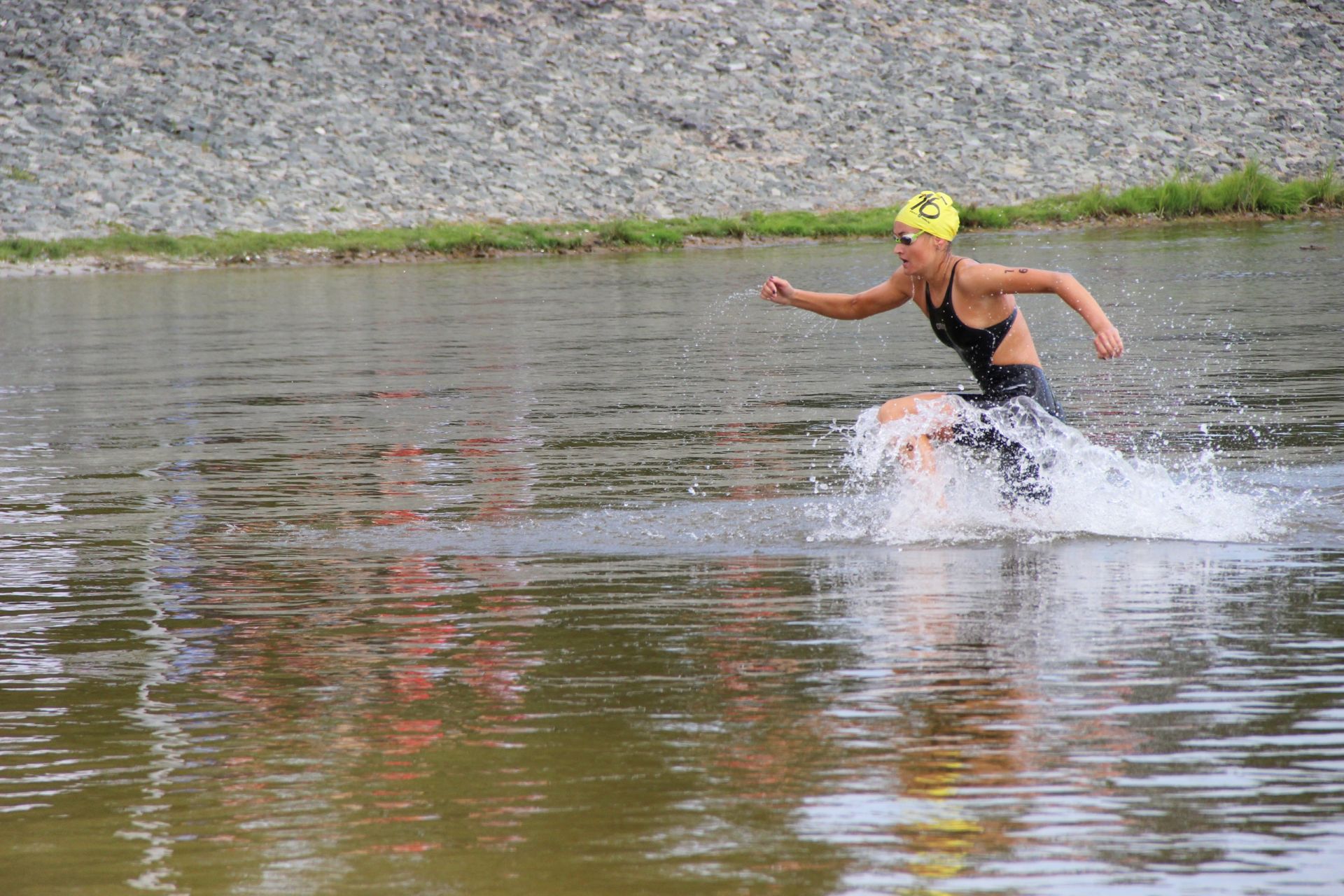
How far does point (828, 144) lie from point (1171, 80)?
11.6m

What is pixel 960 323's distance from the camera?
27.2 feet

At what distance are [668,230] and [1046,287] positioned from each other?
31.5 m

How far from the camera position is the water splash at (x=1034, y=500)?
7.80m

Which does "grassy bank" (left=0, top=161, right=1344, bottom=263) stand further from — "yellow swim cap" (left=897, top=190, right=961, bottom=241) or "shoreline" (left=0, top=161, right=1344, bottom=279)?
"yellow swim cap" (left=897, top=190, right=961, bottom=241)

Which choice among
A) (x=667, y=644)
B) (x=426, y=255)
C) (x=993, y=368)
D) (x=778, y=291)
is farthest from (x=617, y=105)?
(x=667, y=644)

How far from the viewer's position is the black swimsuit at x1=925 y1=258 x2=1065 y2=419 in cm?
830

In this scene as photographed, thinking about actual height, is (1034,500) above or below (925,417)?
below

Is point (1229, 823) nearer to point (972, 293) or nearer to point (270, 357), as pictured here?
point (972, 293)

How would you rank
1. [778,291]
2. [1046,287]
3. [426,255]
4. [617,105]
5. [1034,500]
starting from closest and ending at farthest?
[1046,287]
[1034,500]
[778,291]
[426,255]
[617,105]

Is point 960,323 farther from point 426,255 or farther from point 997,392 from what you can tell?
point 426,255

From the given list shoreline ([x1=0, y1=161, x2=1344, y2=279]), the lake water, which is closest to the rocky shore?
shoreline ([x1=0, y1=161, x2=1344, y2=279])

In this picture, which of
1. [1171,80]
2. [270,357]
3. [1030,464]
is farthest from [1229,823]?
[1171,80]

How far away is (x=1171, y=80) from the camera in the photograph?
5194cm

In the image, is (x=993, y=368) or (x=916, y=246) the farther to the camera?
(x=993, y=368)
